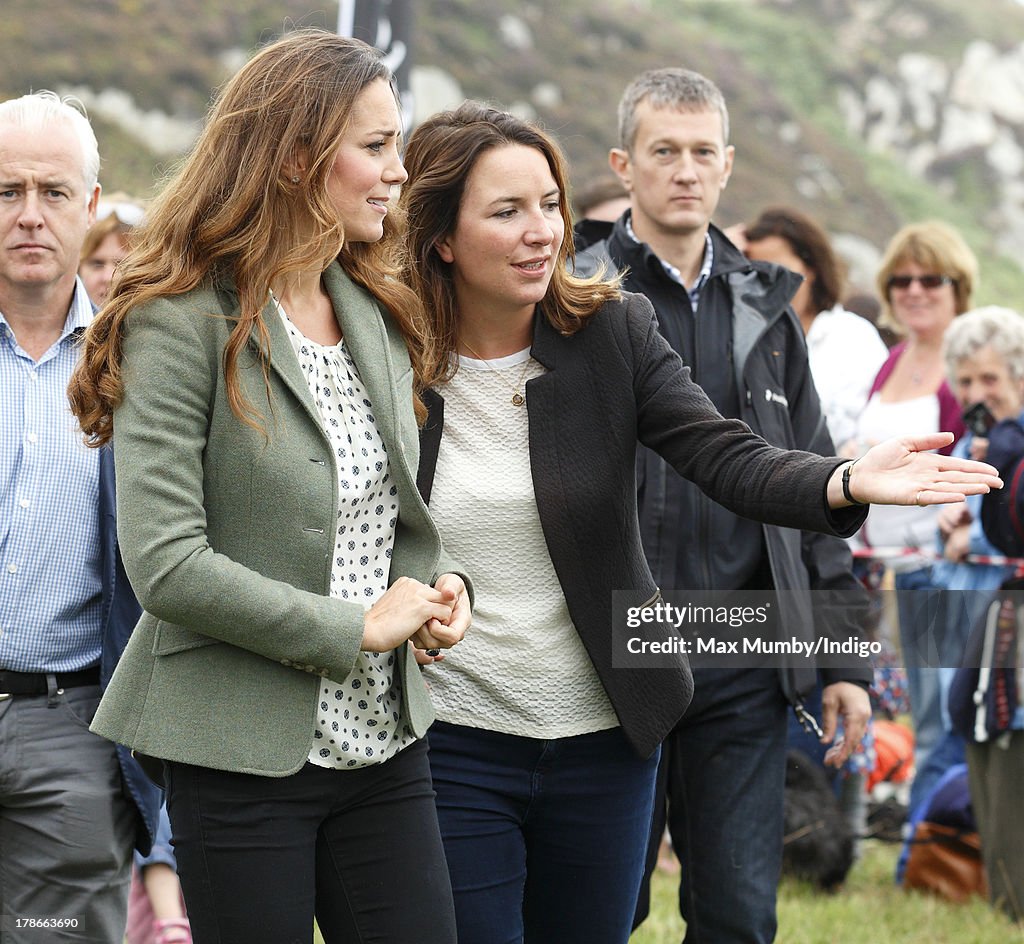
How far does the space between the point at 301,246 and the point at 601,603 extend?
3.22 ft

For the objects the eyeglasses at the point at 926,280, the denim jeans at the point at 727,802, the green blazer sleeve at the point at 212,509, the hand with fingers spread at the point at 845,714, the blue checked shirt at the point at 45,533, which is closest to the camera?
the green blazer sleeve at the point at 212,509

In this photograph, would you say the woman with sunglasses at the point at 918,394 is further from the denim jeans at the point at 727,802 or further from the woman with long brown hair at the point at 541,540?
the woman with long brown hair at the point at 541,540

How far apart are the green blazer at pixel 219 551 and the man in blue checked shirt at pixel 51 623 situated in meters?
0.84

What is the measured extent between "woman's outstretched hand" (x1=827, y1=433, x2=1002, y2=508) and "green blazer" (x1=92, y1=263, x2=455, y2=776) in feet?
3.08

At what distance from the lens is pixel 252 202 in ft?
8.02

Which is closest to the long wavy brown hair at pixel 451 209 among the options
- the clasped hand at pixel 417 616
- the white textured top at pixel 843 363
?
the clasped hand at pixel 417 616

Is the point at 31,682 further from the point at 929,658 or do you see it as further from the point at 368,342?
the point at 929,658

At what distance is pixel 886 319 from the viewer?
7090 millimetres

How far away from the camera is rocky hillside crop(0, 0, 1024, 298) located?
931 inches

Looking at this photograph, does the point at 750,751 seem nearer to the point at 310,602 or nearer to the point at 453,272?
the point at 453,272

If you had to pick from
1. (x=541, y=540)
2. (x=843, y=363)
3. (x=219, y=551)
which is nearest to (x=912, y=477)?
(x=541, y=540)

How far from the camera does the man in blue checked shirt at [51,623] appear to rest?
319 centimetres

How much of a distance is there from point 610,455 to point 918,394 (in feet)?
12.7

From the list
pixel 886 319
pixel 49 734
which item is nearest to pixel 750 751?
pixel 49 734
